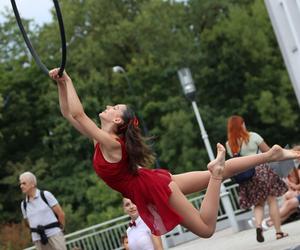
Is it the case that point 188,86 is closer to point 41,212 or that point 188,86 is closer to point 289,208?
point 289,208

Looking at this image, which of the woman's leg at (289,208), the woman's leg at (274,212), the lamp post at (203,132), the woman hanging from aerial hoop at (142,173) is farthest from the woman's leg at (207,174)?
the lamp post at (203,132)

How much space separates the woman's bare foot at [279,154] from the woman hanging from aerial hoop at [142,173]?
25cm

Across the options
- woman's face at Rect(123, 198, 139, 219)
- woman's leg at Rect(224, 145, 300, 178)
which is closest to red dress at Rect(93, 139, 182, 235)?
woman's leg at Rect(224, 145, 300, 178)

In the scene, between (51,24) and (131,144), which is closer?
(131,144)

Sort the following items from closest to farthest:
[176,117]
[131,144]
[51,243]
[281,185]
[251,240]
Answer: [131,144]
[51,243]
[281,185]
[251,240]
[176,117]

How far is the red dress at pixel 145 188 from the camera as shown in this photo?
736 centimetres

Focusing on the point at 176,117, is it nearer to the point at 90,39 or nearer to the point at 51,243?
the point at 90,39

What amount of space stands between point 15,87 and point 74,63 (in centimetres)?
481

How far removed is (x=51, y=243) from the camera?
485 inches

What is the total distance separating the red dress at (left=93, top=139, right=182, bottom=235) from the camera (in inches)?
290

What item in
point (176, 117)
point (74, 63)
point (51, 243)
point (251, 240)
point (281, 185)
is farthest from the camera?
Answer: point (74, 63)

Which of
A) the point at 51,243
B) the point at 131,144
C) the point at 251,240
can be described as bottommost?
the point at 251,240

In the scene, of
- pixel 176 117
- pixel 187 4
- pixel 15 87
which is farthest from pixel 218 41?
pixel 15 87

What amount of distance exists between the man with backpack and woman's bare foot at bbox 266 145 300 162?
15.9 ft
